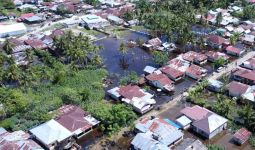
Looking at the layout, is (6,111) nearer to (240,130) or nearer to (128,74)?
(128,74)

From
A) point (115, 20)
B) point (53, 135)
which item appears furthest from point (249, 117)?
point (115, 20)

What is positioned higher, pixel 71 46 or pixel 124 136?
pixel 71 46

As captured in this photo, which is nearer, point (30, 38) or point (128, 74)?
point (128, 74)

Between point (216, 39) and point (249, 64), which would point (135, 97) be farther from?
point (216, 39)

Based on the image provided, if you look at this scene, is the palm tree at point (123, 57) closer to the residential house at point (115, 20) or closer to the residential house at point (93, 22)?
the residential house at point (93, 22)

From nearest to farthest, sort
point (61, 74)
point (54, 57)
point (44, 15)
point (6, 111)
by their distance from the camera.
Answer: point (6, 111) < point (61, 74) < point (54, 57) < point (44, 15)

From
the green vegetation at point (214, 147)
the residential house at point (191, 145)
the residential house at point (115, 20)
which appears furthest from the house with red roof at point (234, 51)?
the residential house at point (191, 145)

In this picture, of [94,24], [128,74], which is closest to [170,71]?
[128,74]
